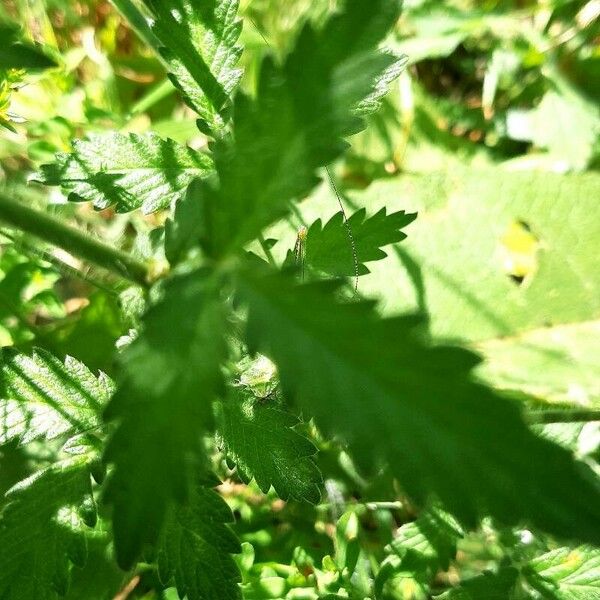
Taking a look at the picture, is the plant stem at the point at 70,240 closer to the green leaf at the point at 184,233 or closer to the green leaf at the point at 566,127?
the green leaf at the point at 184,233

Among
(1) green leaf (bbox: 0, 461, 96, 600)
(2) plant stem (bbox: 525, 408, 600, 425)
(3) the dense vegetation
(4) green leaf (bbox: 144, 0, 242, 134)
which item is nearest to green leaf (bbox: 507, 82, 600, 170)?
(3) the dense vegetation

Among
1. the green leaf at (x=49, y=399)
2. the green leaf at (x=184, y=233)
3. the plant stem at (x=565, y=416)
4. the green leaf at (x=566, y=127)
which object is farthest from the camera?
the green leaf at (x=566, y=127)

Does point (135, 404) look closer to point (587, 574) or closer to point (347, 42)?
A: point (347, 42)

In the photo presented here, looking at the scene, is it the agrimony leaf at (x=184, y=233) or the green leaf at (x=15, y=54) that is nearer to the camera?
the green leaf at (x=15, y=54)

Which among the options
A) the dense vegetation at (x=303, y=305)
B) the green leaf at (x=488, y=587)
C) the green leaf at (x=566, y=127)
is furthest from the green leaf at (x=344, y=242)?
the green leaf at (x=566, y=127)

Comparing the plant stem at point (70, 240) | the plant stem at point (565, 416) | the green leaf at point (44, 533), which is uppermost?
the plant stem at point (70, 240)

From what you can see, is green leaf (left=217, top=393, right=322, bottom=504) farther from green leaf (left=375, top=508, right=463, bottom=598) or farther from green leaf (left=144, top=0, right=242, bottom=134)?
green leaf (left=144, top=0, right=242, bottom=134)

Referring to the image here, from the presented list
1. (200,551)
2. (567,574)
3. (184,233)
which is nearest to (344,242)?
(184,233)
